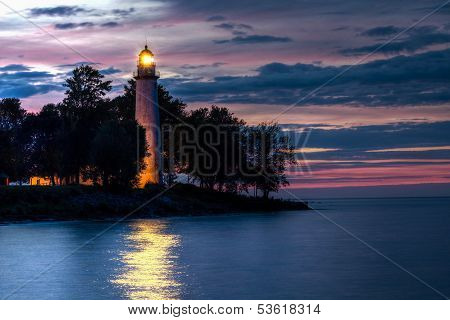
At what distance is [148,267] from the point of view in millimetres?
36688

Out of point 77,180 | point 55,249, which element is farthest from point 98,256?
point 77,180

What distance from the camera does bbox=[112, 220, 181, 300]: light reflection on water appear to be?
28.8 meters

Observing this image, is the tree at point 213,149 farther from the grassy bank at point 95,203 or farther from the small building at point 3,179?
the small building at point 3,179

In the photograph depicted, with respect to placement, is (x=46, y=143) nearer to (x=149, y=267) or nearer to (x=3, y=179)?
(x=3, y=179)

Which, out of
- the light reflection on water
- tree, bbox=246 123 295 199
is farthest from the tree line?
the light reflection on water

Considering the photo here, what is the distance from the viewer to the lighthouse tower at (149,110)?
81.9m

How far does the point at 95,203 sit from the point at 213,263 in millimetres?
37387

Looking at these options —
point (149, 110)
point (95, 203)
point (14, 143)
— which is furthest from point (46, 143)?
point (95, 203)

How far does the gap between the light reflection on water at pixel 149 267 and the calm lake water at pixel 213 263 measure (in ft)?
0.17

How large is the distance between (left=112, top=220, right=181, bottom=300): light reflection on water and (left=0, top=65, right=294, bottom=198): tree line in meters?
31.1

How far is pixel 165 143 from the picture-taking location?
97.1 metres
